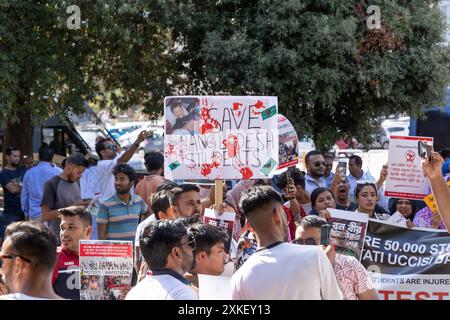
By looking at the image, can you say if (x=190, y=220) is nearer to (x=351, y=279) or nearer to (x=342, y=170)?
(x=351, y=279)

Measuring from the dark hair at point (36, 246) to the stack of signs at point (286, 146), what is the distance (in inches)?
190

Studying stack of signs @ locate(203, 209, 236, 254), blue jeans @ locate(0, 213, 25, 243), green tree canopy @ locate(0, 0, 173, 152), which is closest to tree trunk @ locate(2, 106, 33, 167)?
green tree canopy @ locate(0, 0, 173, 152)

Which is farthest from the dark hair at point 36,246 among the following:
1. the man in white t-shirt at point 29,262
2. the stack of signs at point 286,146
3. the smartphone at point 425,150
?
the stack of signs at point 286,146

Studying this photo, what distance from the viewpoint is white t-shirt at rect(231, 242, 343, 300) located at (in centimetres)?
409

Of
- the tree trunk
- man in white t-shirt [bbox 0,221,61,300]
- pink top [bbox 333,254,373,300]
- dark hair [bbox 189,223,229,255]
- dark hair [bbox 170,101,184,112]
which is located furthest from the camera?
the tree trunk

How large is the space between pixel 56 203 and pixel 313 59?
6030 mm

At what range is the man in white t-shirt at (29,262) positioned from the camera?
3.71 metres

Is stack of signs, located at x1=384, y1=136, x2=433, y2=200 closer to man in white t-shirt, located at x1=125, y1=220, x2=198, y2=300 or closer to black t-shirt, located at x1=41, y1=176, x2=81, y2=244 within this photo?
black t-shirt, located at x1=41, y1=176, x2=81, y2=244

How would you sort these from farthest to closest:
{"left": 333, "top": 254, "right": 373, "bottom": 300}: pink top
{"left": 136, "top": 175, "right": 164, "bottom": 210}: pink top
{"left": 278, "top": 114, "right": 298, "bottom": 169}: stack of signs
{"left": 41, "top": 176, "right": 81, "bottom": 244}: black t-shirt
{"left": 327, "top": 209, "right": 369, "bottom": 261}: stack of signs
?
1. {"left": 136, "top": 175, "right": 164, "bottom": 210}: pink top
2. {"left": 41, "top": 176, "right": 81, "bottom": 244}: black t-shirt
3. {"left": 278, "top": 114, "right": 298, "bottom": 169}: stack of signs
4. {"left": 327, "top": 209, "right": 369, "bottom": 261}: stack of signs
5. {"left": 333, "top": 254, "right": 373, "bottom": 300}: pink top

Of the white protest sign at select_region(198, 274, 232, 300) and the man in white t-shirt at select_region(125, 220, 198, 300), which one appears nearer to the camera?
the man in white t-shirt at select_region(125, 220, 198, 300)

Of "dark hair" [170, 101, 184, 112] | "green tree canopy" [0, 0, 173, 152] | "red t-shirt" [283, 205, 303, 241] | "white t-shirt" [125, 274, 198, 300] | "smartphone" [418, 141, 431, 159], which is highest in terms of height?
"green tree canopy" [0, 0, 173, 152]

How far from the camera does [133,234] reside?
817 centimetres
